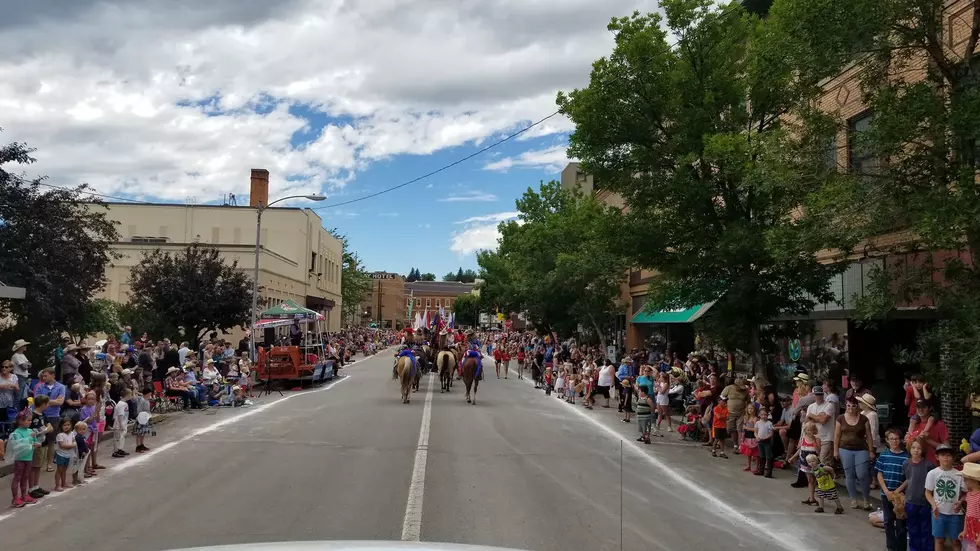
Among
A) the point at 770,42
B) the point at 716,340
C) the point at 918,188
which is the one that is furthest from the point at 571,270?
the point at 918,188

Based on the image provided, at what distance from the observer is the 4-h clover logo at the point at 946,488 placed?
7.17 meters

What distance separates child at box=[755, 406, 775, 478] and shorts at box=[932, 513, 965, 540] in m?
4.35

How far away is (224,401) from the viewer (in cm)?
1914

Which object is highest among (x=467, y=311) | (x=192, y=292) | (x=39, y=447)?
(x=467, y=311)

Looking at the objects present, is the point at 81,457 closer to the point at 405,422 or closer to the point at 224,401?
the point at 405,422

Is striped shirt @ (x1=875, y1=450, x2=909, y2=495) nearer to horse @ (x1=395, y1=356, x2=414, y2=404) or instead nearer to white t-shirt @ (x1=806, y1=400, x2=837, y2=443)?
white t-shirt @ (x1=806, y1=400, x2=837, y2=443)

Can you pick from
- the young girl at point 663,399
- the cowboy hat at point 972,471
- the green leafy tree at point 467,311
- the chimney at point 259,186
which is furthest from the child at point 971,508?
the green leafy tree at point 467,311

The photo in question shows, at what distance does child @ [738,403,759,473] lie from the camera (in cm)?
1188

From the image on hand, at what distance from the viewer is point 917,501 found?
7.54 meters

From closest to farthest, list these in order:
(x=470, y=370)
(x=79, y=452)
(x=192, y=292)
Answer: (x=79, y=452)
(x=470, y=370)
(x=192, y=292)

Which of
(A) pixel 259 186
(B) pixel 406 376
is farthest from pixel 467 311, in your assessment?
(B) pixel 406 376

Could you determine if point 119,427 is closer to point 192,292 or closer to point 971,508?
point 971,508

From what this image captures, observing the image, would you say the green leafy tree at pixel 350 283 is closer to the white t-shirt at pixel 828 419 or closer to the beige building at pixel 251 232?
the beige building at pixel 251 232

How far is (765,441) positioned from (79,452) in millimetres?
10451
